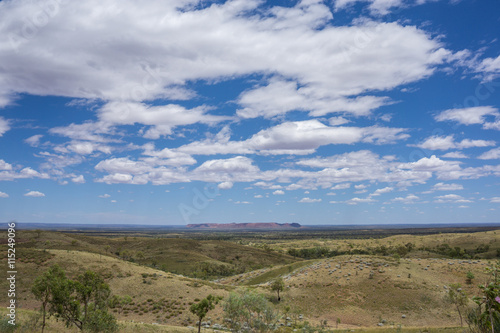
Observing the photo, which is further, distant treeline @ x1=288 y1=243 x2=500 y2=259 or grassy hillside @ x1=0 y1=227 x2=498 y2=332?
distant treeline @ x1=288 y1=243 x2=500 y2=259

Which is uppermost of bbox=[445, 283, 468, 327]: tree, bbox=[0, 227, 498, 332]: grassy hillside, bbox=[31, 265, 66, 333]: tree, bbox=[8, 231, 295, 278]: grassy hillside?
bbox=[31, 265, 66, 333]: tree

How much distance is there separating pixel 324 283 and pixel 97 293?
43.0 m

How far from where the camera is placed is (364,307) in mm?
47812

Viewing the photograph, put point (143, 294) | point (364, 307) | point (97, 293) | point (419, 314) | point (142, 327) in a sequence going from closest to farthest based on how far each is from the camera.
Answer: point (97, 293) < point (142, 327) < point (419, 314) < point (364, 307) < point (143, 294)

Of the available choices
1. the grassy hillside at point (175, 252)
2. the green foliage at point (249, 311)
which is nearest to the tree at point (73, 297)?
the green foliage at point (249, 311)

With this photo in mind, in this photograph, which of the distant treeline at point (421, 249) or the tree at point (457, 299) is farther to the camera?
the distant treeline at point (421, 249)

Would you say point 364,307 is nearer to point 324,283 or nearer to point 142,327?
point 324,283

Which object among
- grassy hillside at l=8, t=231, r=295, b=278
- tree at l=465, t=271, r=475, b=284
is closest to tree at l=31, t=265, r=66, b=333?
tree at l=465, t=271, r=475, b=284

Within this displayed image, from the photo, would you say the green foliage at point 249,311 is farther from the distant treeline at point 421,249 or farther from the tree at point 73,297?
the distant treeline at point 421,249

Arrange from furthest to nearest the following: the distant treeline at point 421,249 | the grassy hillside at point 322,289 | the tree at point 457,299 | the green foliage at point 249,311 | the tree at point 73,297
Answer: the distant treeline at point 421,249 → the grassy hillside at point 322,289 → the tree at point 457,299 → the green foliage at point 249,311 → the tree at point 73,297

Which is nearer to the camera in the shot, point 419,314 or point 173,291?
point 419,314

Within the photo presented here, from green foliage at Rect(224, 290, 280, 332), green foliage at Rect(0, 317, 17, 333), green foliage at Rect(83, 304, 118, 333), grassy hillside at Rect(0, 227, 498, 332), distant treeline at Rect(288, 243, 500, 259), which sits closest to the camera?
green foliage at Rect(83, 304, 118, 333)

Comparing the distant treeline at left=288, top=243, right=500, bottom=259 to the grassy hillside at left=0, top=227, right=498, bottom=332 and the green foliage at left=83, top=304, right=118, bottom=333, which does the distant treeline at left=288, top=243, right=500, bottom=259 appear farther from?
the green foliage at left=83, top=304, right=118, bottom=333

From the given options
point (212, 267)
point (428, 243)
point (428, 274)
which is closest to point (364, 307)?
point (428, 274)
